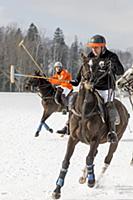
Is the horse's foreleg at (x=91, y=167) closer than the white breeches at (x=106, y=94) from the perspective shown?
Yes

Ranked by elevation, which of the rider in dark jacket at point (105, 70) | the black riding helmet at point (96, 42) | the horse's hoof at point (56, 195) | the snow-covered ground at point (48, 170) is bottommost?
the snow-covered ground at point (48, 170)

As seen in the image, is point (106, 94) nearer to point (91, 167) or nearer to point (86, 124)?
point (86, 124)

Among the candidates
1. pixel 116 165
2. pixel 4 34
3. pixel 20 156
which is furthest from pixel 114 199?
pixel 4 34

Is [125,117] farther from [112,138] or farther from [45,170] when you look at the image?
[45,170]

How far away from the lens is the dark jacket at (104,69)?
6.57 metres

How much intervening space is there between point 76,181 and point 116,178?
852 millimetres

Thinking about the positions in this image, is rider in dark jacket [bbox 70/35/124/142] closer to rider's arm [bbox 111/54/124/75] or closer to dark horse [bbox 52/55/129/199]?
rider's arm [bbox 111/54/124/75]

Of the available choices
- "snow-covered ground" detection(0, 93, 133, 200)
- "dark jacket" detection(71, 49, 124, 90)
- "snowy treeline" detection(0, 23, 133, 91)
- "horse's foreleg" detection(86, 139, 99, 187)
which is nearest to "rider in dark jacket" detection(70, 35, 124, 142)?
"dark jacket" detection(71, 49, 124, 90)

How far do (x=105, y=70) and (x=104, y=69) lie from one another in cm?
3

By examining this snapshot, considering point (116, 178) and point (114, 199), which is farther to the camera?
point (116, 178)

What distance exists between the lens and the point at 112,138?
679cm

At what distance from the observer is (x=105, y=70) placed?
6.68 meters

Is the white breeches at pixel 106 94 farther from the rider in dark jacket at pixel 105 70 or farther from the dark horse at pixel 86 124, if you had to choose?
the dark horse at pixel 86 124

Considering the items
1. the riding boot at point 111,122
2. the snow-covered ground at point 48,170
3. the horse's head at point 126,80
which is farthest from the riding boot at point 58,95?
the riding boot at point 111,122
